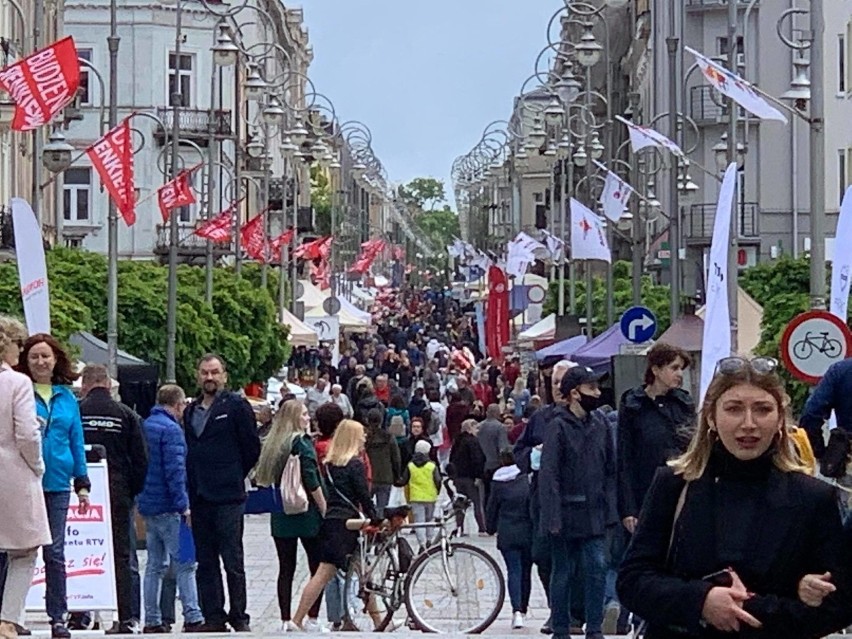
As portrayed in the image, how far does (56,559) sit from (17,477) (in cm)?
156

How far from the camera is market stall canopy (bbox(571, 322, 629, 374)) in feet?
113

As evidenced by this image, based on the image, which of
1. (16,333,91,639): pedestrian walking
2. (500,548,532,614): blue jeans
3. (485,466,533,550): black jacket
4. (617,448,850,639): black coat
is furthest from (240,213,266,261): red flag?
(617,448,850,639): black coat

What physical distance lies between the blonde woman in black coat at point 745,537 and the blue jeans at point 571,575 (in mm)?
7411

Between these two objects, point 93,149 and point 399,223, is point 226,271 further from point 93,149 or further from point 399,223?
point 399,223

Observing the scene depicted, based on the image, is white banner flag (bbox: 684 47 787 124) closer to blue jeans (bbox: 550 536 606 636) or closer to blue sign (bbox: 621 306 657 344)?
blue sign (bbox: 621 306 657 344)

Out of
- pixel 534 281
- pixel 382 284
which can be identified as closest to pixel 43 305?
pixel 534 281

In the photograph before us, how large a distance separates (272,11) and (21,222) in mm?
81807

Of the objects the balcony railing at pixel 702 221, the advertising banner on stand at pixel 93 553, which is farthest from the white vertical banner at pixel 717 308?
the balcony railing at pixel 702 221

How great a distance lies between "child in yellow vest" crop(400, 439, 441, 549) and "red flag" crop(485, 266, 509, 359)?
104 ft

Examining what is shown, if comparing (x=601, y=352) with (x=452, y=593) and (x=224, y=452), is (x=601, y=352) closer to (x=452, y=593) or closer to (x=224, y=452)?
(x=452, y=593)

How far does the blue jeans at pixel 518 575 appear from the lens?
57.2 ft

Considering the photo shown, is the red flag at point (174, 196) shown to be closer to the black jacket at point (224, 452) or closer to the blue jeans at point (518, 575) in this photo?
the blue jeans at point (518, 575)

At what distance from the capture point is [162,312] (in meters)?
39.4

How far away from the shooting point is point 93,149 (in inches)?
1190
